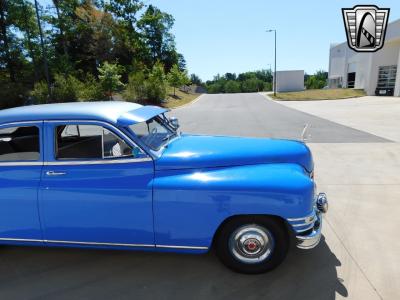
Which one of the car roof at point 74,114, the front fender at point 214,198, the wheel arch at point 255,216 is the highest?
the car roof at point 74,114

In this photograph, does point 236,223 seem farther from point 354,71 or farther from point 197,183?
point 354,71

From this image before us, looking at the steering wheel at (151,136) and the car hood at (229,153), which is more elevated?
the steering wheel at (151,136)

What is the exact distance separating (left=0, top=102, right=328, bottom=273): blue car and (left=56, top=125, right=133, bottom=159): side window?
1 cm

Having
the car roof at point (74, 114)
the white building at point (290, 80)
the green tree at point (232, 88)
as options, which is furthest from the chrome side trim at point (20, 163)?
the green tree at point (232, 88)

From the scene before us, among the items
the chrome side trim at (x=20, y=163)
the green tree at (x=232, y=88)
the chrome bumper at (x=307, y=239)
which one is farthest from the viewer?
the green tree at (x=232, y=88)

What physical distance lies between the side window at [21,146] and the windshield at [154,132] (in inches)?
40.8

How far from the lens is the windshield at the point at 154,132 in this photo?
3213mm

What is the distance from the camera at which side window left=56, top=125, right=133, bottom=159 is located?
3047 mm

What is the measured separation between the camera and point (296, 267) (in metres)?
3.15

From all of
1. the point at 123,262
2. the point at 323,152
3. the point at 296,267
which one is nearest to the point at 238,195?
the point at 296,267

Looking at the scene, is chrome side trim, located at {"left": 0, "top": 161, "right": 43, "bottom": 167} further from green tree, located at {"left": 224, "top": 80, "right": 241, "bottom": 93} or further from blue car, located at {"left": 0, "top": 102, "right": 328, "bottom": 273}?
green tree, located at {"left": 224, "top": 80, "right": 241, "bottom": 93}

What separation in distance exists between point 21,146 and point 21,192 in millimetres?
646

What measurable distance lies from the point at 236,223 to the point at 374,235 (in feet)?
6.68

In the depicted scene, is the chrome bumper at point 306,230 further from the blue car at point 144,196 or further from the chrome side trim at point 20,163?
the chrome side trim at point 20,163
